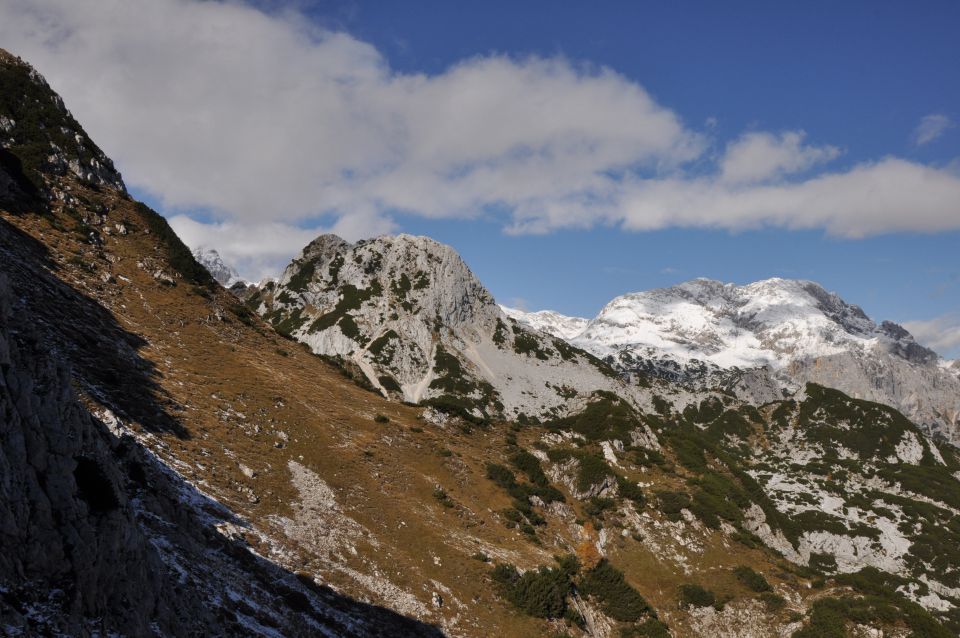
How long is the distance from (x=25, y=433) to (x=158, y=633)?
620cm

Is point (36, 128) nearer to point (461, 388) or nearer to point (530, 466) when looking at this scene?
point (530, 466)

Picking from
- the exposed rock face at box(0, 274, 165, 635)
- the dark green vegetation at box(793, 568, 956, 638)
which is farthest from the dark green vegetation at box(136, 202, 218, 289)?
the dark green vegetation at box(793, 568, 956, 638)

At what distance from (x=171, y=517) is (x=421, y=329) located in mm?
136381

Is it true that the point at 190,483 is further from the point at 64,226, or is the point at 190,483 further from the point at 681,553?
the point at 681,553

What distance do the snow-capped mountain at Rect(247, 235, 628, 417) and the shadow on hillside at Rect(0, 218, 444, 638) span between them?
96934 mm

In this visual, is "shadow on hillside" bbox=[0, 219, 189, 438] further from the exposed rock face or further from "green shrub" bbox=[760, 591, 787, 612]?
"green shrub" bbox=[760, 591, 787, 612]

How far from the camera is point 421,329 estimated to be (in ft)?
514

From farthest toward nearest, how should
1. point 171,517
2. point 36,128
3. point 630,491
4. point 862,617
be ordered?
point 36,128, point 630,491, point 862,617, point 171,517

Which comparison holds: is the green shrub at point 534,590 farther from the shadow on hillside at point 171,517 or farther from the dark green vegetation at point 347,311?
the dark green vegetation at point 347,311

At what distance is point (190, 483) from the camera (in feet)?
85.6

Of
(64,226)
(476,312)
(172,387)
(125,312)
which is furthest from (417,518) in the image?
(476,312)

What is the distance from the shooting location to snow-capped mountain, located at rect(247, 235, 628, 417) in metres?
142

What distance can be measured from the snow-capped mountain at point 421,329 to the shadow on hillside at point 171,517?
318ft

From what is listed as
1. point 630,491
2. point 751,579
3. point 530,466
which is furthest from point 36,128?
point 751,579
